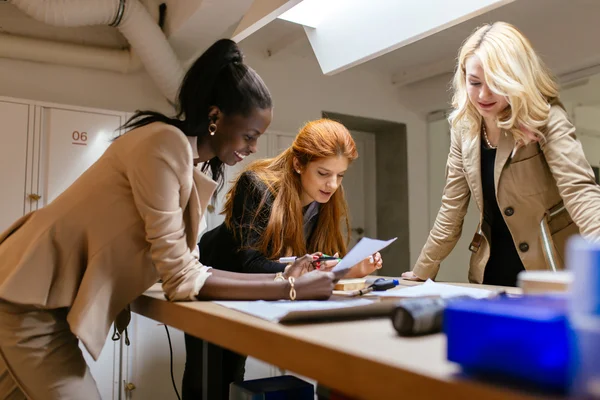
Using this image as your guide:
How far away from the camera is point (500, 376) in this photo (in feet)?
1.42

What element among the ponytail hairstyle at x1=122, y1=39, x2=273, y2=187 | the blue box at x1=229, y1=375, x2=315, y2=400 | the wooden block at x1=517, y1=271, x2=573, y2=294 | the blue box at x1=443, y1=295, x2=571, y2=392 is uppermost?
the ponytail hairstyle at x1=122, y1=39, x2=273, y2=187

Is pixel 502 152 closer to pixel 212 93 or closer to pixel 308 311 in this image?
pixel 212 93

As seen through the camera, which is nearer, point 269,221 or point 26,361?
point 26,361

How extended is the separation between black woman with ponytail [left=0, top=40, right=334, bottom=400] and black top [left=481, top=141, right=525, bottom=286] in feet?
2.73

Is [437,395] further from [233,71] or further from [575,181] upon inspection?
[575,181]

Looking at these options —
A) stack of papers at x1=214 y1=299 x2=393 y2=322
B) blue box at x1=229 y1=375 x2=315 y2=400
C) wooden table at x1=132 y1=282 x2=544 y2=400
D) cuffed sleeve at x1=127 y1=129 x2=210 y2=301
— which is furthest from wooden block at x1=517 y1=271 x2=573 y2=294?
blue box at x1=229 y1=375 x2=315 y2=400

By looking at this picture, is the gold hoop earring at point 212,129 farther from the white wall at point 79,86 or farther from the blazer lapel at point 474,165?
the white wall at point 79,86

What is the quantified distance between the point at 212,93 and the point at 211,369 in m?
0.71

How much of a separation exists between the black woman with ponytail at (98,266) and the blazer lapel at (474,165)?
0.82 m

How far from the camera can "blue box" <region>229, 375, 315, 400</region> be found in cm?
126

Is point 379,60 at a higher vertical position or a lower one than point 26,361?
higher

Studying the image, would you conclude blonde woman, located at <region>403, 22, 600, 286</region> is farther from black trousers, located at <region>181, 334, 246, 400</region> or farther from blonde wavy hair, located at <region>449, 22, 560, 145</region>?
black trousers, located at <region>181, 334, 246, 400</region>

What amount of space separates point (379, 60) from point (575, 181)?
326cm

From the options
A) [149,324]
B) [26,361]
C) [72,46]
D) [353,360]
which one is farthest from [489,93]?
[72,46]
